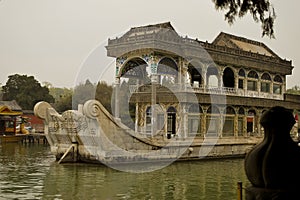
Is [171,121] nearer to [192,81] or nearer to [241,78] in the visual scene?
[192,81]

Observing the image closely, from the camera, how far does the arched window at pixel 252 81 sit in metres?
23.8

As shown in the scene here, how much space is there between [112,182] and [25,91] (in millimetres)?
32553

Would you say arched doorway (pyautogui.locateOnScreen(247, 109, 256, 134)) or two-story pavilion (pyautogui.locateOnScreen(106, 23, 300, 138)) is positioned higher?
two-story pavilion (pyautogui.locateOnScreen(106, 23, 300, 138))

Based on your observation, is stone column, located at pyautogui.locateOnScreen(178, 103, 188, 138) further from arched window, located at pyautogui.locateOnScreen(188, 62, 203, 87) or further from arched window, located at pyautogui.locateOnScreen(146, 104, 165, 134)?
arched window, located at pyautogui.locateOnScreen(188, 62, 203, 87)

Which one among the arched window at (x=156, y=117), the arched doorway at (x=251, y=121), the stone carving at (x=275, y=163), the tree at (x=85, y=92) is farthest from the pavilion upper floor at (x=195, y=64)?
the stone carving at (x=275, y=163)

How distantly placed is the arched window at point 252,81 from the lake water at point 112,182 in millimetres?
8003

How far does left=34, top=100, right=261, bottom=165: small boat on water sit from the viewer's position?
50.4 ft

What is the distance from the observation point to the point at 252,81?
24.0m

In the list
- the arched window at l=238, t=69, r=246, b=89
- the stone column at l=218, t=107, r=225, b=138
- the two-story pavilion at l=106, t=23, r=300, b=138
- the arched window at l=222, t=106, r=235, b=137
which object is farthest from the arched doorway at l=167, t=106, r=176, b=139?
the arched window at l=238, t=69, r=246, b=89

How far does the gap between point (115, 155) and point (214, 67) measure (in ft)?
29.9

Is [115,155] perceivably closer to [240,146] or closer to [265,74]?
[240,146]

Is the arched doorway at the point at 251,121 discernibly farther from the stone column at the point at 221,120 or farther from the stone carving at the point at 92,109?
the stone carving at the point at 92,109

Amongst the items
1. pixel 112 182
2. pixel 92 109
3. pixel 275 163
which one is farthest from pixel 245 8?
pixel 92 109

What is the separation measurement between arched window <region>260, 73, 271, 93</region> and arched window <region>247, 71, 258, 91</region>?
0.58m
